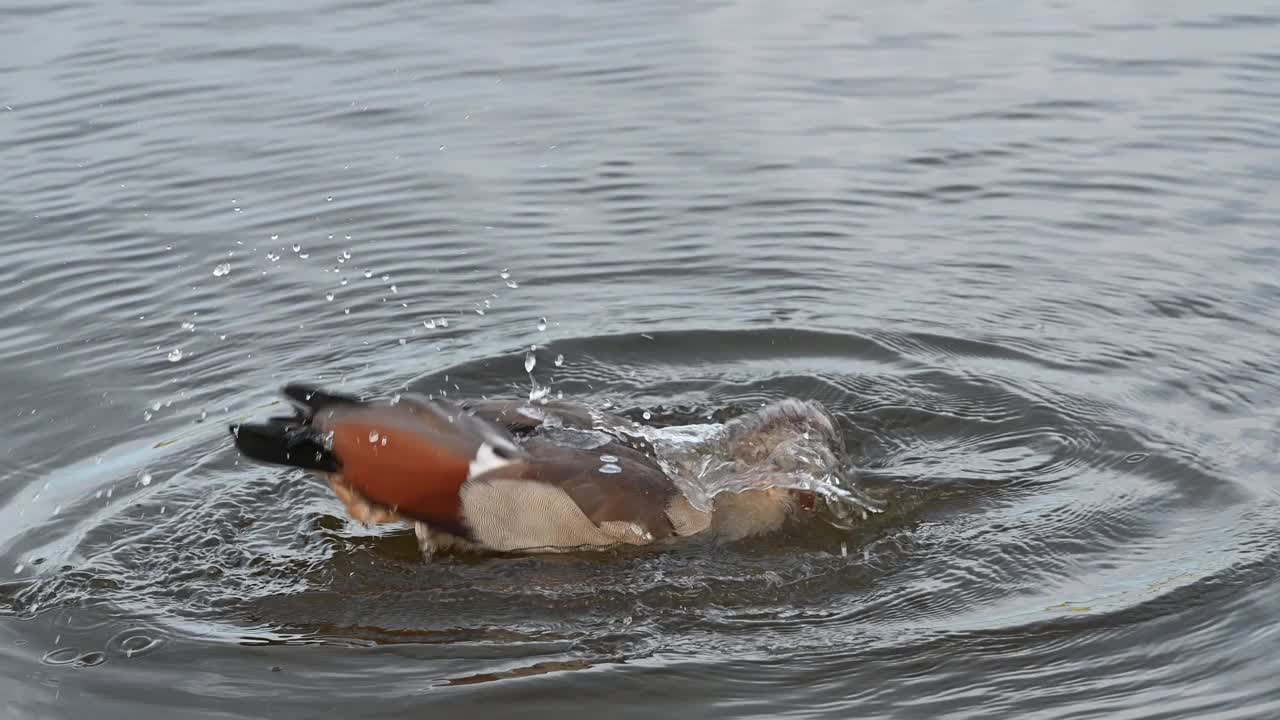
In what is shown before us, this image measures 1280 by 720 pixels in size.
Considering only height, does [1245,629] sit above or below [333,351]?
below

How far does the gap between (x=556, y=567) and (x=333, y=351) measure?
2.58 meters

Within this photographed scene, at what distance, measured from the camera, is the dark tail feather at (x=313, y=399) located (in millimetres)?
6238

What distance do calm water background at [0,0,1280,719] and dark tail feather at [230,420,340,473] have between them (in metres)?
0.53

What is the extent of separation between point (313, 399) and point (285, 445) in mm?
224

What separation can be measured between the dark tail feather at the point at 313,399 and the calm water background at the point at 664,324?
2.33ft

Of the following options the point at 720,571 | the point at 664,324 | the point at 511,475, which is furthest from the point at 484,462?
the point at 664,324

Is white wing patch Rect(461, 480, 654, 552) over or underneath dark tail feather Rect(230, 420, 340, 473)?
underneath

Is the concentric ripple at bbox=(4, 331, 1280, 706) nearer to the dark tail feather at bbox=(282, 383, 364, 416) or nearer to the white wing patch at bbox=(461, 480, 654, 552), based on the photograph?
the white wing patch at bbox=(461, 480, 654, 552)

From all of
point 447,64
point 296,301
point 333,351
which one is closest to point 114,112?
point 447,64

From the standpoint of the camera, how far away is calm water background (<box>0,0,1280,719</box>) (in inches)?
226

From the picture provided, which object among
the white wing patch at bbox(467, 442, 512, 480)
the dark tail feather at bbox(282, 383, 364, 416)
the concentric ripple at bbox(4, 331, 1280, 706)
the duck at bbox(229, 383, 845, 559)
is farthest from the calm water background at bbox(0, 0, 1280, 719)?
the dark tail feather at bbox(282, 383, 364, 416)

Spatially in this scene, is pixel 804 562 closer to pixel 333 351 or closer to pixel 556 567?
pixel 556 567

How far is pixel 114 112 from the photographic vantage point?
12117 mm

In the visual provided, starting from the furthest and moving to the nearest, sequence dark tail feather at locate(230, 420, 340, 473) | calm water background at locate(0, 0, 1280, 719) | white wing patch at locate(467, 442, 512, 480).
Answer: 1. white wing patch at locate(467, 442, 512, 480)
2. dark tail feather at locate(230, 420, 340, 473)
3. calm water background at locate(0, 0, 1280, 719)
